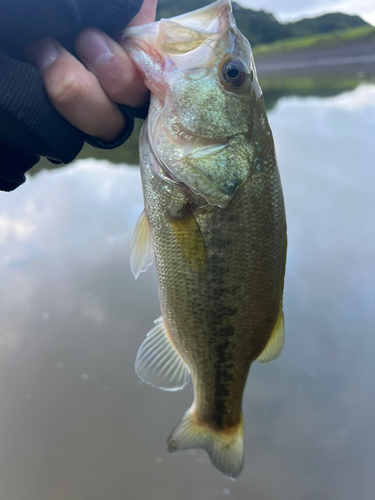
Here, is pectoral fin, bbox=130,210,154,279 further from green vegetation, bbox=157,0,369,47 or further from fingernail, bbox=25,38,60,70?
green vegetation, bbox=157,0,369,47

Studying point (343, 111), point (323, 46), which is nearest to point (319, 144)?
point (343, 111)

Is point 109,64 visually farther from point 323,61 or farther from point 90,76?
point 323,61

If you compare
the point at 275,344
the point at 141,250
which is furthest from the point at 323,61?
the point at 141,250

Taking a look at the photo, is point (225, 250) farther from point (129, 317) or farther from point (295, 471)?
point (129, 317)

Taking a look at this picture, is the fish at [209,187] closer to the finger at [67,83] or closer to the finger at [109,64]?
the finger at [109,64]

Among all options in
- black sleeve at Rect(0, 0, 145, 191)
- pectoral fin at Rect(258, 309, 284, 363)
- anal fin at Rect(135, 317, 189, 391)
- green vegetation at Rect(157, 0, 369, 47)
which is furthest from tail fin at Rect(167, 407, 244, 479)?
green vegetation at Rect(157, 0, 369, 47)

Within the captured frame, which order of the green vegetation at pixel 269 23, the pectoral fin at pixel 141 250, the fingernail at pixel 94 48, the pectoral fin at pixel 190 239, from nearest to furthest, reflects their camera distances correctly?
the fingernail at pixel 94 48 → the pectoral fin at pixel 190 239 → the pectoral fin at pixel 141 250 → the green vegetation at pixel 269 23

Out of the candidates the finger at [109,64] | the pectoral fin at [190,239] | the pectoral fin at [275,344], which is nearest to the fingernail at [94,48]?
the finger at [109,64]
